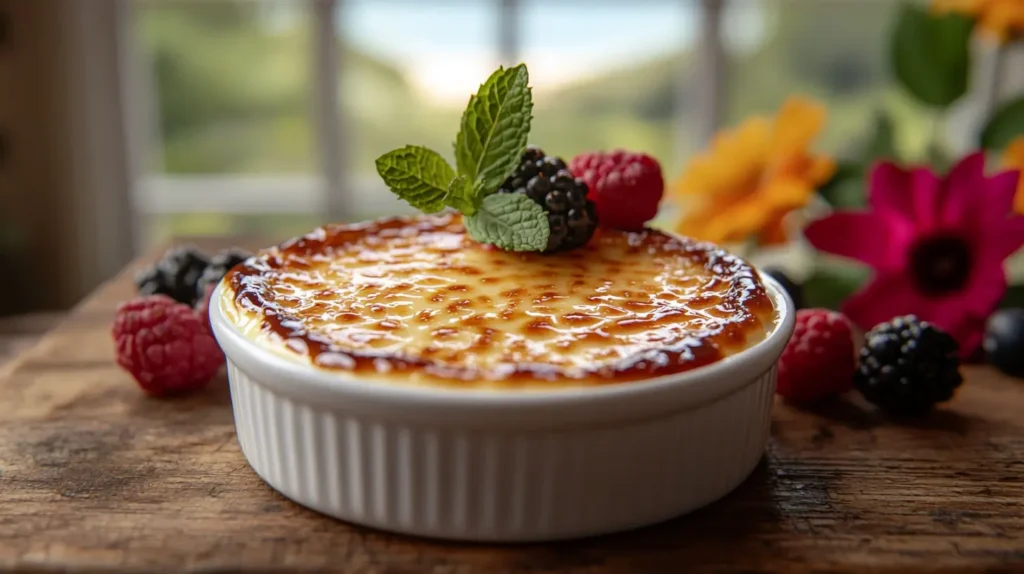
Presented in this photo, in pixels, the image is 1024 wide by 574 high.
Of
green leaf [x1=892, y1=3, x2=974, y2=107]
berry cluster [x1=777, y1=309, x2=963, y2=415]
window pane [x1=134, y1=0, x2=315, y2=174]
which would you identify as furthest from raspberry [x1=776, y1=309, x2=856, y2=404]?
window pane [x1=134, y1=0, x2=315, y2=174]

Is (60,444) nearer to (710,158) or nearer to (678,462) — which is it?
(678,462)

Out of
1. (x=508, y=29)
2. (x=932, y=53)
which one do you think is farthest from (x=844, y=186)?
(x=508, y=29)

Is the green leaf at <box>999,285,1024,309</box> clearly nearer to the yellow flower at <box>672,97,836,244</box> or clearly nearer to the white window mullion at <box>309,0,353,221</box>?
the yellow flower at <box>672,97,836,244</box>

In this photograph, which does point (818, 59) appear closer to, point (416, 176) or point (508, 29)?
point (508, 29)

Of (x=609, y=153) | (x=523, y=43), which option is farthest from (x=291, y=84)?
(x=609, y=153)

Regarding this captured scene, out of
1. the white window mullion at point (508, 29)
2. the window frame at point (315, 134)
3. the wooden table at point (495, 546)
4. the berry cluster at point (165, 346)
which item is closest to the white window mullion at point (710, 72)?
the window frame at point (315, 134)

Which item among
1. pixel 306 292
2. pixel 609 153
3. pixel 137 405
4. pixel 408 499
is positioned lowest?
pixel 137 405
